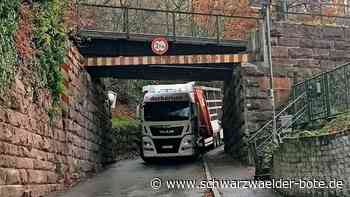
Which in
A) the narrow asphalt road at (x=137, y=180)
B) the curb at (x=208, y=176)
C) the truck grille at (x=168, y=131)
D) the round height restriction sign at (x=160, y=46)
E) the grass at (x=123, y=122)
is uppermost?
the round height restriction sign at (x=160, y=46)

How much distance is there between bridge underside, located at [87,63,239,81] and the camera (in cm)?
2465

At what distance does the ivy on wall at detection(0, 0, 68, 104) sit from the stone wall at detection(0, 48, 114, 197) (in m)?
0.45

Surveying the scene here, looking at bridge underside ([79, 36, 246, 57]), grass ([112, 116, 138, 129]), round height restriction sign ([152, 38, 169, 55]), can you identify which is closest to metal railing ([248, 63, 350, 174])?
bridge underside ([79, 36, 246, 57])

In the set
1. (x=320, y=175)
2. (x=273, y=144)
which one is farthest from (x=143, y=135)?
(x=320, y=175)

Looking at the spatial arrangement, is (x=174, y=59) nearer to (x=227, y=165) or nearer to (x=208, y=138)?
(x=227, y=165)

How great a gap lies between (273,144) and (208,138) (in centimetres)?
1306

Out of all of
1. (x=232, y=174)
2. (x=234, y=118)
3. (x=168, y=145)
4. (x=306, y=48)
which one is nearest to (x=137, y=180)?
(x=232, y=174)

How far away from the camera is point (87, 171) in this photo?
21.0 meters

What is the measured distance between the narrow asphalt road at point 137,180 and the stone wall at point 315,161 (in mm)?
2343

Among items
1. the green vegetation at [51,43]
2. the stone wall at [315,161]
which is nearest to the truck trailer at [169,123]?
the green vegetation at [51,43]

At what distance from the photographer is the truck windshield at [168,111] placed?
24.9 m

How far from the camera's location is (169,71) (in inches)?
1056

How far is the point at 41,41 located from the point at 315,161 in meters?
7.43

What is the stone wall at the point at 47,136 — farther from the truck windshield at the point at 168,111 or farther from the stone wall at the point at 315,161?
the stone wall at the point at 315,161
